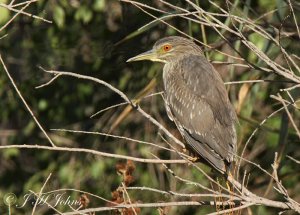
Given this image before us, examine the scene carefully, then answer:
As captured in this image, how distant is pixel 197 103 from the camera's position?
5578mm

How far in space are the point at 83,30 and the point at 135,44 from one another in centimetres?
76

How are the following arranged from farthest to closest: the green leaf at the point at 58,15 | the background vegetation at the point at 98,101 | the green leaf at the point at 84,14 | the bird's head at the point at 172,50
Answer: the green leaf at the point at 84,14, the background vegetation at the point at 98,101, the green leaf at the point at 58,15, the bird's head at the point at 172,50

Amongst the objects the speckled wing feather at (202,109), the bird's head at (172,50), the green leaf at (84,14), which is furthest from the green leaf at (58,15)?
the speckled wing feather at (202,109)

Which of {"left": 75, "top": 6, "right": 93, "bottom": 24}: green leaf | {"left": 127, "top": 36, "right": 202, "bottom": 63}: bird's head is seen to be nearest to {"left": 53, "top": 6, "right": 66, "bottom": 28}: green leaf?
{"left": 75, "top": 6, "right": 93, "bottom": 24}: green leaf

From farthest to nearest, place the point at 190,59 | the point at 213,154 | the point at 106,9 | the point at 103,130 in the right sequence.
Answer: the point at 106,9 < the point at 103,130 < the point at 190,59 < the point at 213,154

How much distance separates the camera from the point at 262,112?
7602mm

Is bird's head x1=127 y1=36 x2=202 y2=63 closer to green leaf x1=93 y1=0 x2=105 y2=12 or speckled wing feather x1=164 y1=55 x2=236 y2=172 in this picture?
speckled wing feather x1=164 y1=55 x2=236 y2=172

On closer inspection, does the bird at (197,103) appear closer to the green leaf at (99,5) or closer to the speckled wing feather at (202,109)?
the speckled wing feather at (202,109)

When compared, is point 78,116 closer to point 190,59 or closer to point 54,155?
point 54,155

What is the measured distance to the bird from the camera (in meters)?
5.16

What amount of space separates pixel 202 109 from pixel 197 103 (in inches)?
3.1

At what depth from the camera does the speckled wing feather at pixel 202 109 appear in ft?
16.9

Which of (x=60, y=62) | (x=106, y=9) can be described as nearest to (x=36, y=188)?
(x=60, y=62)

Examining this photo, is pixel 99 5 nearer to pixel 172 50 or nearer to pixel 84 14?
pixel 84 14
